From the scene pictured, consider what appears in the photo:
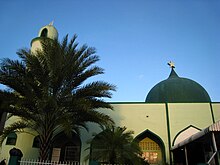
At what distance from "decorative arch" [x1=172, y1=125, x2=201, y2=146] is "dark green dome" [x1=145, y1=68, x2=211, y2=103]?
3215 mm

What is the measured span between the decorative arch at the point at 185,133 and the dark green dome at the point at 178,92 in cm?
322

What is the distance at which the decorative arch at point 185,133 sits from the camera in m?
14.3

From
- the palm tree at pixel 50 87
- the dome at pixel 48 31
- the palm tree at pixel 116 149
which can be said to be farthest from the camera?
the dome at pixel 48 31

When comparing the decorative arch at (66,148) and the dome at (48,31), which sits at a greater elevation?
the dome at (48,31)

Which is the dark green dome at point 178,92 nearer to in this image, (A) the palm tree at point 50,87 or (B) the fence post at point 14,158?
(A) the palm tree at point 50,87

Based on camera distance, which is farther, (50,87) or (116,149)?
(116,149)

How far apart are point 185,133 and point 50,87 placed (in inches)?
381

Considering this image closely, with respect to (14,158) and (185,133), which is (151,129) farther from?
(14,158)

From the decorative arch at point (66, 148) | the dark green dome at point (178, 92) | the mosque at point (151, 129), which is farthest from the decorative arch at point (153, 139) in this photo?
the decorative arch at point (66, 148)

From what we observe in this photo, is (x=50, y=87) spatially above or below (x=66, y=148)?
above

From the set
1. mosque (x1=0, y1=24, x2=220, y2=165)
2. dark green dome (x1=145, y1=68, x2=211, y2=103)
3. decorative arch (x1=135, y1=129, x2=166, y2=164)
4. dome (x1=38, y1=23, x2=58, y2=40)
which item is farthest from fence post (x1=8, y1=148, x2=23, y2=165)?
dark green dome (x1=145, y1=68, x2=211, y2=103)

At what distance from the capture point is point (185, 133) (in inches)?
568

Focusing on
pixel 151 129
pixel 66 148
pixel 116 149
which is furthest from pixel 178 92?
pixel 66 148

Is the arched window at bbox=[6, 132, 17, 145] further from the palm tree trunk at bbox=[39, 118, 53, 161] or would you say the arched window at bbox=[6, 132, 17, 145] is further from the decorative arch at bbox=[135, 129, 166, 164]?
the decorative arch at bbox=[135, 129, 166, 164]
